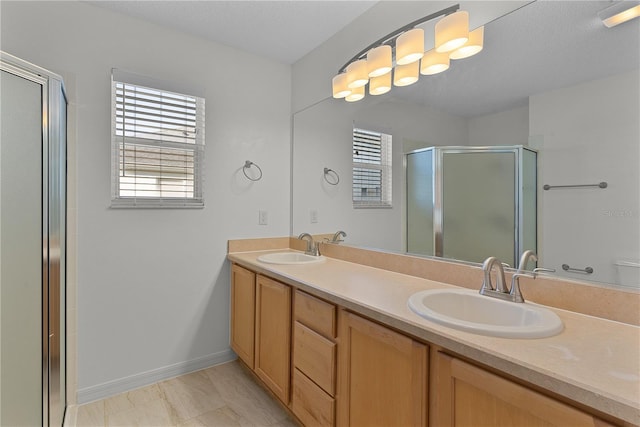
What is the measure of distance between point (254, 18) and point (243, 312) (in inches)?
80.0

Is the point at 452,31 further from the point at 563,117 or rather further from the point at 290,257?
the point at 290,257

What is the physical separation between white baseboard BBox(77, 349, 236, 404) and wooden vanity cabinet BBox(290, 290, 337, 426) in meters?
0.97

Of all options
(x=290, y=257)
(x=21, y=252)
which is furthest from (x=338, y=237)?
(x=21, y=252)

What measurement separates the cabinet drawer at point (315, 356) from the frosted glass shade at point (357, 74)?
4.91 ft

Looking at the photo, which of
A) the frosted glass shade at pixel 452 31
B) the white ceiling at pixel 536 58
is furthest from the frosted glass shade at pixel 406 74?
the frosted glass shade at pixel 452 31

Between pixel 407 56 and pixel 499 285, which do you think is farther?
pixel 407 56

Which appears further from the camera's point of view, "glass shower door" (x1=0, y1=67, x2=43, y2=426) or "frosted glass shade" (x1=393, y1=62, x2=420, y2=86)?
"frosted glass shade" (x1=393, y1=62, x2=420, y2=86)

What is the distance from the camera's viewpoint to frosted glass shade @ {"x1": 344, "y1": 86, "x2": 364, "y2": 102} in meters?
2.09

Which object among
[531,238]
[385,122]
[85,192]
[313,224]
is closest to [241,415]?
[313,224]

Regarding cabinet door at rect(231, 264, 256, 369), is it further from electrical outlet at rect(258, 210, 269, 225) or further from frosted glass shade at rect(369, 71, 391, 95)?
frosted glass shade at rect(369, 71, 391, 95)

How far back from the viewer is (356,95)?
2131 mm

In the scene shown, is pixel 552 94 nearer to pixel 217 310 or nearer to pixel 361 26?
pixel 361 26

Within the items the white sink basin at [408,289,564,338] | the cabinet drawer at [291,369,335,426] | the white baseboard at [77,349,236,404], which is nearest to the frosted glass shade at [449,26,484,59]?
the white sink basin at [408,289,564,338]

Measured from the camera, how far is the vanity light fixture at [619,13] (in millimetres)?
1044
